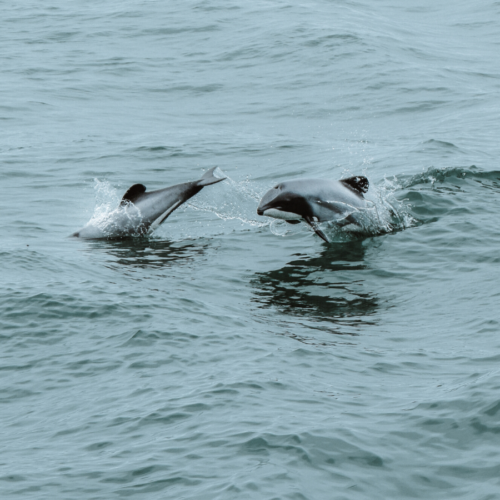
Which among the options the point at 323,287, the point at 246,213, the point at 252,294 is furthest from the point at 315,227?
the point at 246,213

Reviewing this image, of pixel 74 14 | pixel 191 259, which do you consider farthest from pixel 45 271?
pixel 74 14

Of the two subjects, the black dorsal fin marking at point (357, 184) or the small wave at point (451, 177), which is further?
the small wave at point (451, 177)

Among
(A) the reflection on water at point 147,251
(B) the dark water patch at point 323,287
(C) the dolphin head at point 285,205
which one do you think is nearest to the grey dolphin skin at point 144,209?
(A) the reflection on water at point 147,251

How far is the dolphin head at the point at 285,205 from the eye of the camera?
1438 cm

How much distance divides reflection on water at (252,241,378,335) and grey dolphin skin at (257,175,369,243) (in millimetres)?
506

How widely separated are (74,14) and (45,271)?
34117 mm

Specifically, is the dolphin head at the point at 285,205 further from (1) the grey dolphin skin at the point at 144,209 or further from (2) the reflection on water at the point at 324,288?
(1) the grey dolphin skin at the point at 144,209

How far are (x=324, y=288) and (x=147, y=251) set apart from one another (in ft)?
12.3

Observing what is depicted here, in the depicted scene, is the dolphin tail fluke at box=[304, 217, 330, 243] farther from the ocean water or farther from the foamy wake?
the ocean water

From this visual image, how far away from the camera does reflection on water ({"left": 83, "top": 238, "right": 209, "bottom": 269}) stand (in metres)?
14.6

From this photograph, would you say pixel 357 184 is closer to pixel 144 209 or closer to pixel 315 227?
pixel 315 227

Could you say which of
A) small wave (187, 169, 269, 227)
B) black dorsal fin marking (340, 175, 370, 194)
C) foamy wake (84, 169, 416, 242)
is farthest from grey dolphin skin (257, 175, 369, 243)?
small wave (187, 169, 269, 227)

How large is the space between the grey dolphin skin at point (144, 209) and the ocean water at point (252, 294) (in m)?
0.38

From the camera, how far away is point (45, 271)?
13.6 m
